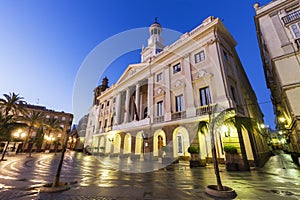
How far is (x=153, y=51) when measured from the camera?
2969 cm

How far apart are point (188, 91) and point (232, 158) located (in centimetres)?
678

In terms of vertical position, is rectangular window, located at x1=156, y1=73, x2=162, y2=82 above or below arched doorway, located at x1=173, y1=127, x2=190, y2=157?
above

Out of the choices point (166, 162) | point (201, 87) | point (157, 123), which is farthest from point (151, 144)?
point (201, 87)

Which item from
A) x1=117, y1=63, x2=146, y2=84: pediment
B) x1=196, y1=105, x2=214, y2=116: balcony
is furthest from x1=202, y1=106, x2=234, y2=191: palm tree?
x1=117, y1=63, x2=146, y2=84: pediment

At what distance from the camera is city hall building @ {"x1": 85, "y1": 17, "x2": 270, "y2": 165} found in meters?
11.5

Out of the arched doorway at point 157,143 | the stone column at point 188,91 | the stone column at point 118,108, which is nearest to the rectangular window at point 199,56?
the stone column at point 188,91

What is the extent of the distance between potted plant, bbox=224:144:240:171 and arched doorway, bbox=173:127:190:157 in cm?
363

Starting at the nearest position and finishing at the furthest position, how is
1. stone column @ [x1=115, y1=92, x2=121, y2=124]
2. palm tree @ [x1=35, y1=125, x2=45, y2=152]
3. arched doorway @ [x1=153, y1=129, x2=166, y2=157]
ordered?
arched doorway @ [x1=153, y1=129, x2=166, y2=157] → stone column @ [x1=115, y1=92, x2=121, y2=124] → palm tree @ [x1=35, y1=125, x2=45, y2=152]

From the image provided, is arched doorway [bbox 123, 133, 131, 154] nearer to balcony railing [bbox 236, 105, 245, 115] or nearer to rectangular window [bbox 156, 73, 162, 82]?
rectangular window [bbox 156, 73, 162, 82]

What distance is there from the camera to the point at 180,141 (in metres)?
13.4

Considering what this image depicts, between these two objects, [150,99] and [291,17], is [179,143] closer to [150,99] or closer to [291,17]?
[150,99]

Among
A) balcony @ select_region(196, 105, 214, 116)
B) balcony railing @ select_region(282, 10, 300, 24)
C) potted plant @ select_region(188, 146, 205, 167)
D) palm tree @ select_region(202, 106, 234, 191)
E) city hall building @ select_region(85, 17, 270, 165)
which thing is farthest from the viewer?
balcony @ select_region(196, 105, 214, 116)

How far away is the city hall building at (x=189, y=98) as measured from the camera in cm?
1152

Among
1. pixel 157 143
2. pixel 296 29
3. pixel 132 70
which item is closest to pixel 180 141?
pixel 157 143
